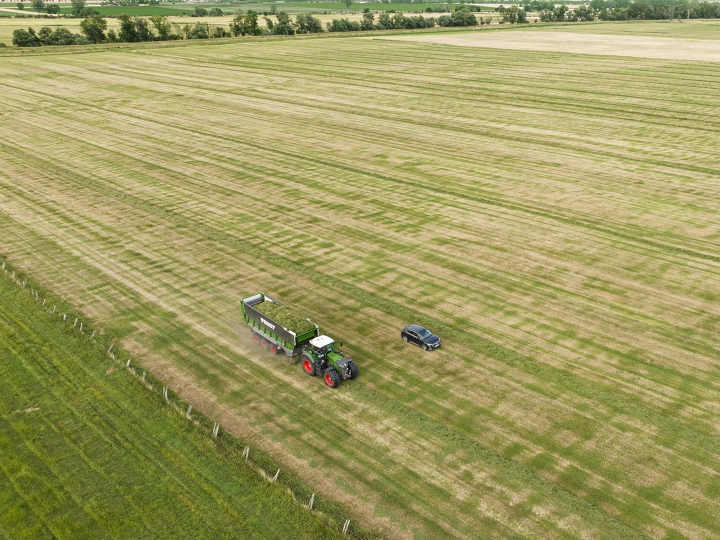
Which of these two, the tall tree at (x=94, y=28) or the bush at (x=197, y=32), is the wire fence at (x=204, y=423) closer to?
the tall tree at (x=94, y=28)

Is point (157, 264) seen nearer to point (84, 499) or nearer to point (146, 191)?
point (146, 191)

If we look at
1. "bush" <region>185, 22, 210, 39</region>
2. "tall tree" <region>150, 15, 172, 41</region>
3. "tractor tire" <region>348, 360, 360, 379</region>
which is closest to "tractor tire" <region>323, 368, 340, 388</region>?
"tractor tire" <region>348, 360, 360, 379</region>

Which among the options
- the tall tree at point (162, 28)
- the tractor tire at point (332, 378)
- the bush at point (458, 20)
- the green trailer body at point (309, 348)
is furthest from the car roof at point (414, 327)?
the bush at point (458, 20)

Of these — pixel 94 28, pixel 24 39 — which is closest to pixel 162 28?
pixel 94 28

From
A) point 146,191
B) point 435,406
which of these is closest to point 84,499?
point 435,406

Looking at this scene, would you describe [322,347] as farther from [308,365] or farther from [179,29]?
[179,29]
